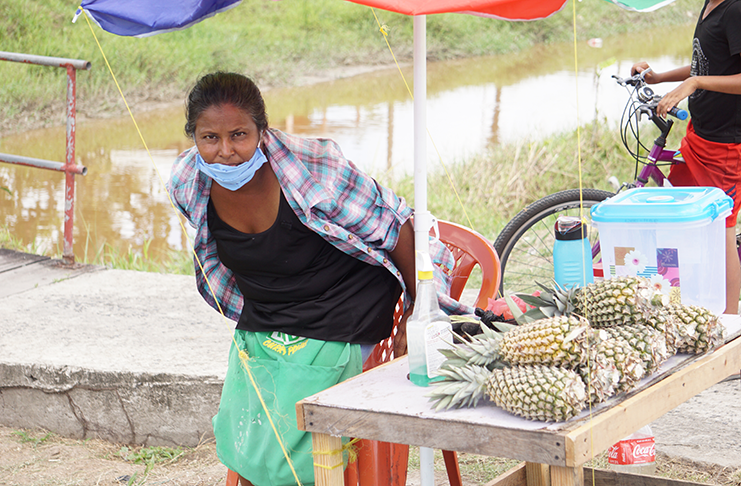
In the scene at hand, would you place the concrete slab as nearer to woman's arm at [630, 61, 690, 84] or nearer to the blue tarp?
the blue tarp

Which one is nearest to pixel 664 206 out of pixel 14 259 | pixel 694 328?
pixel 694 328

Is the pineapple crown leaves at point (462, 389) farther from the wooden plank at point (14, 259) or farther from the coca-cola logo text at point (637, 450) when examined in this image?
the wooden plank at point (14, 259)

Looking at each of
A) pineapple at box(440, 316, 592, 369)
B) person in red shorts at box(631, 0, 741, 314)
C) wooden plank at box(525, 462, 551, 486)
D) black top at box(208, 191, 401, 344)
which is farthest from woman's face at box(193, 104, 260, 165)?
person in red shorts at box(631, 0, 741, 314)

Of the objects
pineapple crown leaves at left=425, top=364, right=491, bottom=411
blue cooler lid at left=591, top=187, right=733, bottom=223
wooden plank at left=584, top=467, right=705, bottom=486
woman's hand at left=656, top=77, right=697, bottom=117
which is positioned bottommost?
wooden plank at left=584, top=467, right=705, bottom=486

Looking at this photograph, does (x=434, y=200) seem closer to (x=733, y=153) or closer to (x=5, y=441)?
(x=733, y=153)

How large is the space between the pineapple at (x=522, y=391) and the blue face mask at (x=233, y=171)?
2.63 feet

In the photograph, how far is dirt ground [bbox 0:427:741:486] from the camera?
2797 mm

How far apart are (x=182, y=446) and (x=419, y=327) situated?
1.82m

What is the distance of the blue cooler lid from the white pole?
1.91 feet

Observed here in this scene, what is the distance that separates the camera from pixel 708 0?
3.01 m

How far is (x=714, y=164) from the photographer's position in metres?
3.06

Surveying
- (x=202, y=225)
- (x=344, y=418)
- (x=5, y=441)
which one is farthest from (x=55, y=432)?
(x=344, y=418)

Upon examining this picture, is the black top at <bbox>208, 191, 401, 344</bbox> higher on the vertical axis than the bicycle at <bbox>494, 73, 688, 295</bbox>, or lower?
lower

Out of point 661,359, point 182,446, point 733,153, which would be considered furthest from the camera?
point 182,446
